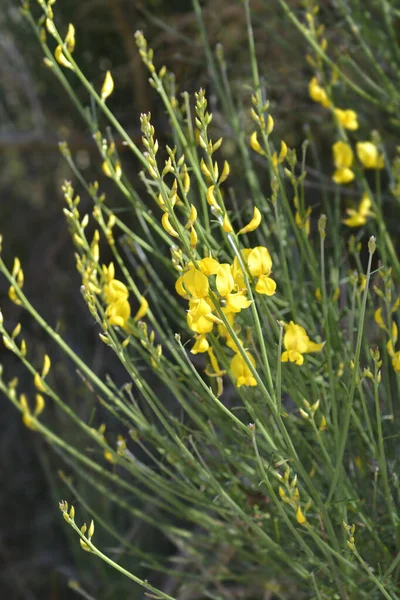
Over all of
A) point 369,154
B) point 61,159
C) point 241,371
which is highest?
point 241,371

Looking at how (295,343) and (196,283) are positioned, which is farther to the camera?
(295,343)

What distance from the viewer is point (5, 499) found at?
2.82 metres

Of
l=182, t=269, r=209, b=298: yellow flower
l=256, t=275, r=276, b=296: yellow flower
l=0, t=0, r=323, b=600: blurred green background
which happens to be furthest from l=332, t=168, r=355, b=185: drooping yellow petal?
l=182, t=269, r=209, b=298: yellow flower

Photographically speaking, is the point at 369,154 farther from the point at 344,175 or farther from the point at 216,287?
the point at 216,287

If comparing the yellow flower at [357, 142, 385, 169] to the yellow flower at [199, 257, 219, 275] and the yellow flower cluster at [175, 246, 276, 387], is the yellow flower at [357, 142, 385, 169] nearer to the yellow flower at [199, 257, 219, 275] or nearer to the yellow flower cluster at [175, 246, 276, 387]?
the yellow flower cluster at [175, 246, 276, 387]

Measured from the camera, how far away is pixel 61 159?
3094 mm

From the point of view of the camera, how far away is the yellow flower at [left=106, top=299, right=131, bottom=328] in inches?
40.9

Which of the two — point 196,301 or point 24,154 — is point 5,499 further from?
point 196,301

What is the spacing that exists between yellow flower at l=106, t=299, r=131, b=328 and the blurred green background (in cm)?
82

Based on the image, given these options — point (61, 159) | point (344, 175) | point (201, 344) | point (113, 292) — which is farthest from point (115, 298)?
point (61, 159)

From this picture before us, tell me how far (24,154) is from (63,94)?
3.20 ft

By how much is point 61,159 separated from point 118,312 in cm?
216

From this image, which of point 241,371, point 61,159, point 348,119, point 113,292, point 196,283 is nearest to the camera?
point 196,283

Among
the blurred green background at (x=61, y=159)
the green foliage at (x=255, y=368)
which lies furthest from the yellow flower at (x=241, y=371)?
the blurred green background at (x=61, y=159)
